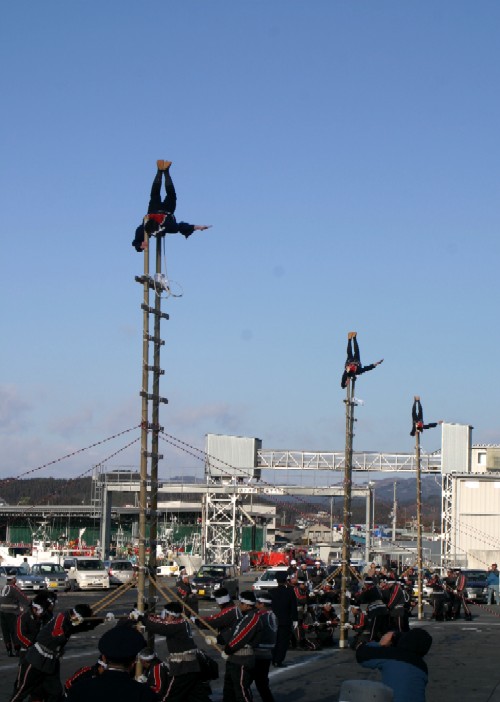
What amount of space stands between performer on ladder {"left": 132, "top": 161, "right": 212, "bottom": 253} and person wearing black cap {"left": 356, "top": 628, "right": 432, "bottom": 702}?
344 inches

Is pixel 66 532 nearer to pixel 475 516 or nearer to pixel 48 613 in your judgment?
pixel 475 516

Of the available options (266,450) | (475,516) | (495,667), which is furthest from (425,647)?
(266,450)

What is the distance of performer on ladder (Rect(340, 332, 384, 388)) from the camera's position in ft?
89.0

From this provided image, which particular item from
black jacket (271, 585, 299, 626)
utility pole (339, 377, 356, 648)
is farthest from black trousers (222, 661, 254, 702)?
utility pole (339, 377, 356, 648)

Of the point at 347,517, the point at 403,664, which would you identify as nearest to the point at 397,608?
the point at 347,517

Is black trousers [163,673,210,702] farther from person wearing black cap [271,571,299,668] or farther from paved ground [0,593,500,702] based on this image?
person wearing black cap [271,571,299,668]

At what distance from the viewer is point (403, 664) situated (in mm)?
8734

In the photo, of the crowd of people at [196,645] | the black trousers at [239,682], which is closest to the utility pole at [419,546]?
the crowd of people at [196,645]

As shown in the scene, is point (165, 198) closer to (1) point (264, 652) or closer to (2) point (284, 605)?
(1) point (264, 652)

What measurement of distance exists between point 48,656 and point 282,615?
8.99 m

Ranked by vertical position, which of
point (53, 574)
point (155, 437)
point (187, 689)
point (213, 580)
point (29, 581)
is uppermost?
point (155, 437)

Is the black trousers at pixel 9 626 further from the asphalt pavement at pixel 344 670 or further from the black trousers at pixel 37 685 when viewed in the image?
the black trousers at pixel 37 685

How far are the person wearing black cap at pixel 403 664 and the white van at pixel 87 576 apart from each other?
44.9 metres

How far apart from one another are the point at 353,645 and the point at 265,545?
92505 mm
